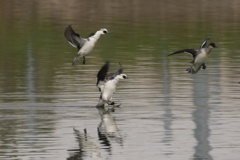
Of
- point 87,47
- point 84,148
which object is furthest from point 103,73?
point 84,148

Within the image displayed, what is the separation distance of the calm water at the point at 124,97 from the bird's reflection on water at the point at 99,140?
0.06 ft

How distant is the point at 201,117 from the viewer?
69.6ft

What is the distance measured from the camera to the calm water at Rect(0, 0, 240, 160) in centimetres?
1769

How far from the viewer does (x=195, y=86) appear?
2633 cm

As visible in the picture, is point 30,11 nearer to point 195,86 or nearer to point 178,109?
point 195,86

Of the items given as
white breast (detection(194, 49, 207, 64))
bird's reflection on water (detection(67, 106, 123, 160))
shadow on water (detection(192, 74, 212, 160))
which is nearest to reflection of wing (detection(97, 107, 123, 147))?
bird's reflection on water (detection(67, 106, 123, 160))

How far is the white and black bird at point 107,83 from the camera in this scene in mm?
22547

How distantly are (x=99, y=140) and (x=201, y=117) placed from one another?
139 inches

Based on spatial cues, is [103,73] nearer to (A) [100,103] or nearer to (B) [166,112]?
(A) [100,103]

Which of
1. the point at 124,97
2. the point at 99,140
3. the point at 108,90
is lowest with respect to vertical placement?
the point at 124,97

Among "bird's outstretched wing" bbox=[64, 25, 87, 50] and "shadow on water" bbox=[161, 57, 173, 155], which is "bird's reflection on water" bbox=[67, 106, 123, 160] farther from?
"bird's outstretched wing" bbox=[64, 25, 87, 50]

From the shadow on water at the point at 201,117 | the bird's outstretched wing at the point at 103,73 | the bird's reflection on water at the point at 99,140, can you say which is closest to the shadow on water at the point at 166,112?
the shadow on water at the point at 201,117

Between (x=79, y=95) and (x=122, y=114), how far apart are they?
2.77 metres

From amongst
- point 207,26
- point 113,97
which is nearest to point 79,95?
point 113,97
